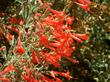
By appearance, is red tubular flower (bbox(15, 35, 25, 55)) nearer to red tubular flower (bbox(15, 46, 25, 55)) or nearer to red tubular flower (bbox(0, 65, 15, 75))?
red tubular flower (bbox(15, 46, 25, 55))

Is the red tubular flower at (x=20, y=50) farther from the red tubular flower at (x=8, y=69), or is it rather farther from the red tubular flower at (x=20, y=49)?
the red tubular flower at (x=8, y=69)

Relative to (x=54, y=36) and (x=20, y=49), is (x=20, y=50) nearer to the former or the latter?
(x=20, y=49)

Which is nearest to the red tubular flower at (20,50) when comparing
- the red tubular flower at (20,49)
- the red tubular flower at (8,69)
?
the red tubular flower at (20,49)

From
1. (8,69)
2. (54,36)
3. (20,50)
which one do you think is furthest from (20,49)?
(54,36)

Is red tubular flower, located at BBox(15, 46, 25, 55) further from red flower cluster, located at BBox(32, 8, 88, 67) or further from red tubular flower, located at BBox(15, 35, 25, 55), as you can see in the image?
red flower cluster, located at BBox(32, 8, 88, 67)

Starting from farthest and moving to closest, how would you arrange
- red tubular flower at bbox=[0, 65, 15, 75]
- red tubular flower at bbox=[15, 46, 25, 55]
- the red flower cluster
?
the red flower cluster < red tubular flower at bbox=[0, 65, 15, 75] < red tubular flower at bbox=[15, 46, 25, 55]

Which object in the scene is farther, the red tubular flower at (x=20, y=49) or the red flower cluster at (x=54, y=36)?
the red flower cluster at (x=54, y=36)

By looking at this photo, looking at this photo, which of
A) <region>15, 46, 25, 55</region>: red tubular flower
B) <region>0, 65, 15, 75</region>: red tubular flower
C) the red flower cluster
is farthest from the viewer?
the red flower cluster

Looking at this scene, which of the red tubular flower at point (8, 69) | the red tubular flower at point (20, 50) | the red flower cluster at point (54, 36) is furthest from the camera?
the red flower cluster at point (54, 36)

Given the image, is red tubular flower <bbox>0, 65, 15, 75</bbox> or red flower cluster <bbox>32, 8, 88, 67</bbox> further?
red flower cluster <bbox>32, 8, 88, 67</bbox>

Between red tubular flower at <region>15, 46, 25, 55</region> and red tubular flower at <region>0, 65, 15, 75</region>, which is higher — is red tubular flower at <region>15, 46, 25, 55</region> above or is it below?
above

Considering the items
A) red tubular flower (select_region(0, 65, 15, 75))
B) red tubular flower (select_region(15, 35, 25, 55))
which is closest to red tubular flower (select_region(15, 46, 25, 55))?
red tubular flower (select_region(15, 35, 25, 55))

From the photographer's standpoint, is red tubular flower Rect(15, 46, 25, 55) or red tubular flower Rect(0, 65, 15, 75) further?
red tubular flower Rect(0, 65, 15, 75)

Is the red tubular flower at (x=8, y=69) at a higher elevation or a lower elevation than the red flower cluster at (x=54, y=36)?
lower
